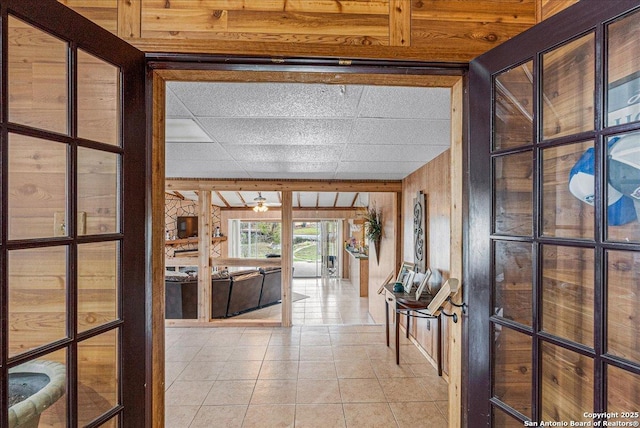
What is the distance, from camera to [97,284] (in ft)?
3.53

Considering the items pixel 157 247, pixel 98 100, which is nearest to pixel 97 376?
pixel 157 247

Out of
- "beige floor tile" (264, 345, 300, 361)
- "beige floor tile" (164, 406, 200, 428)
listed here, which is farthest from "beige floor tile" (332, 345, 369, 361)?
"beige floor tile" (164, 406, 200, 428)

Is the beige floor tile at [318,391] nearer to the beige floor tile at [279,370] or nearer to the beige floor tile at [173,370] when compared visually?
the beige floor tile at [279,370]

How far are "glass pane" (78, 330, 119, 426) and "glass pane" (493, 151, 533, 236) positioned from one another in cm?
148

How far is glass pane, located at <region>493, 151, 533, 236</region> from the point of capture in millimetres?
1063

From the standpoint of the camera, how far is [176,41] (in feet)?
3.95

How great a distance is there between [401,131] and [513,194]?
4.93 ft

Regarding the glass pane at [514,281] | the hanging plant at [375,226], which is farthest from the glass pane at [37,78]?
the hanging plant at [375,226]

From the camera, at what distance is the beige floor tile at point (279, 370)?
3.08 meters

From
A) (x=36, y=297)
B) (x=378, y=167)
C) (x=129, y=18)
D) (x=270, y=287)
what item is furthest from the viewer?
(x=270, y=287)

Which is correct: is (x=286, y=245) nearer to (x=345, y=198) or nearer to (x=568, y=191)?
(x=345, y=198)

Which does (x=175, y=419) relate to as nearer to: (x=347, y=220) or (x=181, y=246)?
(x=181, y=246)

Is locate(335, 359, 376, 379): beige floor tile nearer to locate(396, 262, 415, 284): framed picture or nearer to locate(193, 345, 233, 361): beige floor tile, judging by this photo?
locate(396, 262, 415, 284): framed picture

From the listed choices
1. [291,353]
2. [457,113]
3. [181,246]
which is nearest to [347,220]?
[181,246]
